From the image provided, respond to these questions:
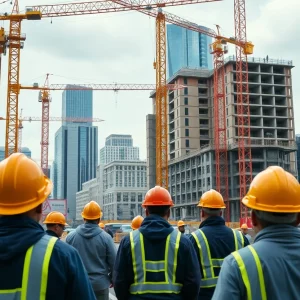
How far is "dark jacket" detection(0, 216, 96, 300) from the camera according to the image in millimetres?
2123

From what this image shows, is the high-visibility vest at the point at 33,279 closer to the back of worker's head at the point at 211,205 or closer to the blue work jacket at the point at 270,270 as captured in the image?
the blue work jacket at the point at 270,270

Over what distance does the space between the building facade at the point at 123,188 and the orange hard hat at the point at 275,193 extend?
382ft

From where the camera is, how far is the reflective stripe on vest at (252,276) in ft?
7.08

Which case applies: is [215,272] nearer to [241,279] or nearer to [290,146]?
[241,279]

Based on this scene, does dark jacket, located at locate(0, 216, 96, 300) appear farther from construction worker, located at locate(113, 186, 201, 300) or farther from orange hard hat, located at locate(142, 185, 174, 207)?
orange hard hat, located at locate(142, 185, 174, 207)

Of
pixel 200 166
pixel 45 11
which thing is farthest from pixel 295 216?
pixel 200 166

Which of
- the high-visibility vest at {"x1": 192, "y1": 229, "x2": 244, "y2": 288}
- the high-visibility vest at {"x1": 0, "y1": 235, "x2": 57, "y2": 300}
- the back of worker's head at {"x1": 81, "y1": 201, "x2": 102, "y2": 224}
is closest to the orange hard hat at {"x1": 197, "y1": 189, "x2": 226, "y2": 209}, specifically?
the high-visibility vest at {"x1": 192, "y1": 229, "x2": 244, "y2": 288}

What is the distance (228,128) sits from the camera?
76.9m

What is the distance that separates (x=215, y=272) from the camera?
14.6 feet

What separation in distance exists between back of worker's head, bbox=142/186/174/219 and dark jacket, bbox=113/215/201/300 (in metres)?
Answer: 0.22

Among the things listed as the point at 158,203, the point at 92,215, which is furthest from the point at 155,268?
the point at 92,215

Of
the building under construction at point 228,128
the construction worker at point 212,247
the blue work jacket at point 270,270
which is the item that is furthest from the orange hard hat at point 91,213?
the building under construction at point 228,128

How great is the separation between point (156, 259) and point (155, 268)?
0.07 metres

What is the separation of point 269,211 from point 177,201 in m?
82.0
